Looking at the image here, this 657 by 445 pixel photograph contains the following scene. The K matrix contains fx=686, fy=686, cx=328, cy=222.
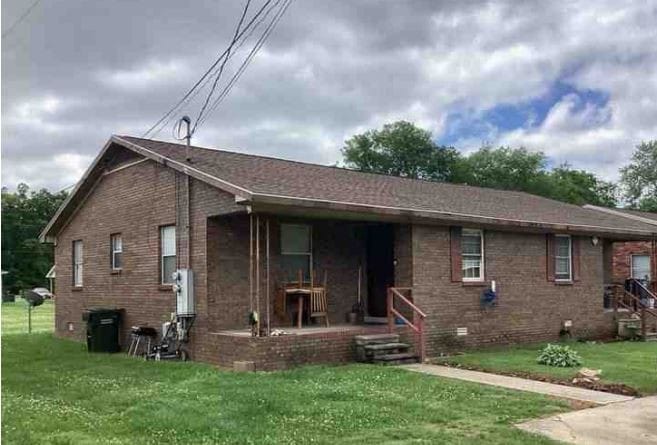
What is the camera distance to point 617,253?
24547mm

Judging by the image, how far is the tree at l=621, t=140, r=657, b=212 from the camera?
56.9m

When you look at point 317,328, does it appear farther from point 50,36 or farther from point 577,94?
point 577,94

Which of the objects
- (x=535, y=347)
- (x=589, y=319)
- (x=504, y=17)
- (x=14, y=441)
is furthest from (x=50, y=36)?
(x=589, y=319)

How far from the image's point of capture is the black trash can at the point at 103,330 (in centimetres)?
1487

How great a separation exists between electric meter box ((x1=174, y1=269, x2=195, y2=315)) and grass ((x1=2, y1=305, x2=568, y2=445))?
157 centimetres

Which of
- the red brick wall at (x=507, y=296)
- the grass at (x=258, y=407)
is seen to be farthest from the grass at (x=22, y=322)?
the red brick wall at (x=507, y=296)

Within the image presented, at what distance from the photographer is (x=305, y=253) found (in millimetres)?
13891

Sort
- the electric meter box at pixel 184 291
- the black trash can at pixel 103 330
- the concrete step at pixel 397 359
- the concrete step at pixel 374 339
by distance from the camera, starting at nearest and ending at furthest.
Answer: the concrete step at pixel 397 359 < the concrete step at pixel 374 339 < the electric meter box at pixel 184 291 < the black trash can at pixel 103 330

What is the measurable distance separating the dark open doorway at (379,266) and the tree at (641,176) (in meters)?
48.0

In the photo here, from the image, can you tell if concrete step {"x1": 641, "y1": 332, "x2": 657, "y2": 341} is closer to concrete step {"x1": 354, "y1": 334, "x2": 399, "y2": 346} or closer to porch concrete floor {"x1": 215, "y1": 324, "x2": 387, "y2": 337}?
porch concrete floor {"x1": 215, "y1": 324, "x2": 387, "y2": 337}

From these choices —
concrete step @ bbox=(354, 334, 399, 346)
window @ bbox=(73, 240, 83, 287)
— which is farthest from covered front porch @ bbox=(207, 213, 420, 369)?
window @ bbox=(73, 240, 83, 287)

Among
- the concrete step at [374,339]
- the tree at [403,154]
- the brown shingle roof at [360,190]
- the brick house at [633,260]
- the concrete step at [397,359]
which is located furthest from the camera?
the tree at [403,154]

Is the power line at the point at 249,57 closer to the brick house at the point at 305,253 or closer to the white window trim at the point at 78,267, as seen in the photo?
the brick house at the point at 305,253

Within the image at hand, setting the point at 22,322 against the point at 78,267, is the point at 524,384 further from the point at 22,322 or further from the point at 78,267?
the point at 22,322
